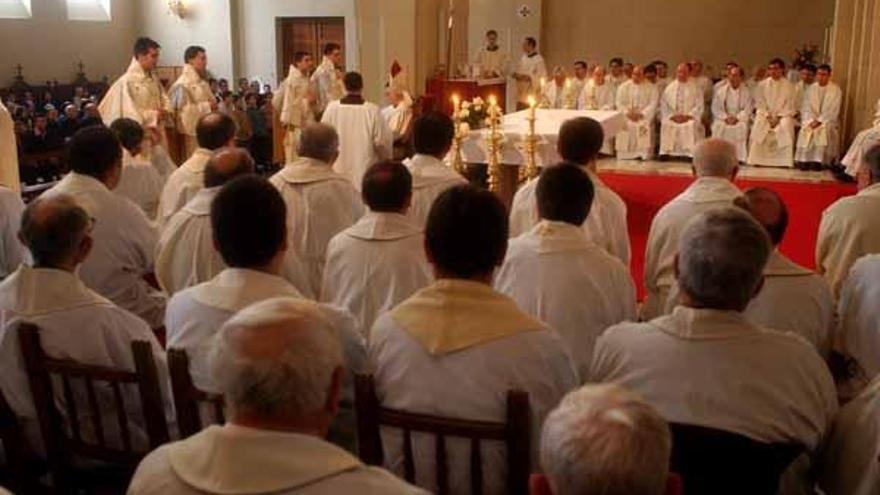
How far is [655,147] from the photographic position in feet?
48.2

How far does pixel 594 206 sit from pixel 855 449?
259 cm

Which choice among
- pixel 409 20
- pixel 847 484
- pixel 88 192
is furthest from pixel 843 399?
pixel 409 20

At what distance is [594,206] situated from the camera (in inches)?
199

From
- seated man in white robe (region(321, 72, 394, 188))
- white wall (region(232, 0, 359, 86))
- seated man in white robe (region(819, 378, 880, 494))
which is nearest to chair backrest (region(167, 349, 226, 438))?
seated man in white robe (region(819, 378, 880, 494))

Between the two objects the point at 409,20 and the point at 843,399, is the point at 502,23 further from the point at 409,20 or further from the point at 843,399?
the point at 843,399

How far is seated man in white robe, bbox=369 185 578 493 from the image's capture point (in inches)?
101

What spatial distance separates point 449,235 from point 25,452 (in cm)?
172

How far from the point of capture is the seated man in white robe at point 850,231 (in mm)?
4484

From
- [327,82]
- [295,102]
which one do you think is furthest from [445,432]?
[327,82]

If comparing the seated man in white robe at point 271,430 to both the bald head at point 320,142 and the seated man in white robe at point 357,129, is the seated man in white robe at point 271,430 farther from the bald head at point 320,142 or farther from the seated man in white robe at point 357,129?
the seated man in white robe at point 357,129

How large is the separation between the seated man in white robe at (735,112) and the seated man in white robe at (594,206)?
8.85 meters

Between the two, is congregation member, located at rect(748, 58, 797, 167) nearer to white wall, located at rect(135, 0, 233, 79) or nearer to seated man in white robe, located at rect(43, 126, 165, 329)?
white wall, located at rect(135, 0, 233, 79)

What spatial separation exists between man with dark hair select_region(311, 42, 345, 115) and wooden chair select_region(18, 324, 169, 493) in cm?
958

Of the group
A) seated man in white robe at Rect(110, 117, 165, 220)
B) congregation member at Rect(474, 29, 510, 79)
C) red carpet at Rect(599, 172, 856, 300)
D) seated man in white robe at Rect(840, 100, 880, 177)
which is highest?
congregation member at Rect(474, 29, 510, 79)
